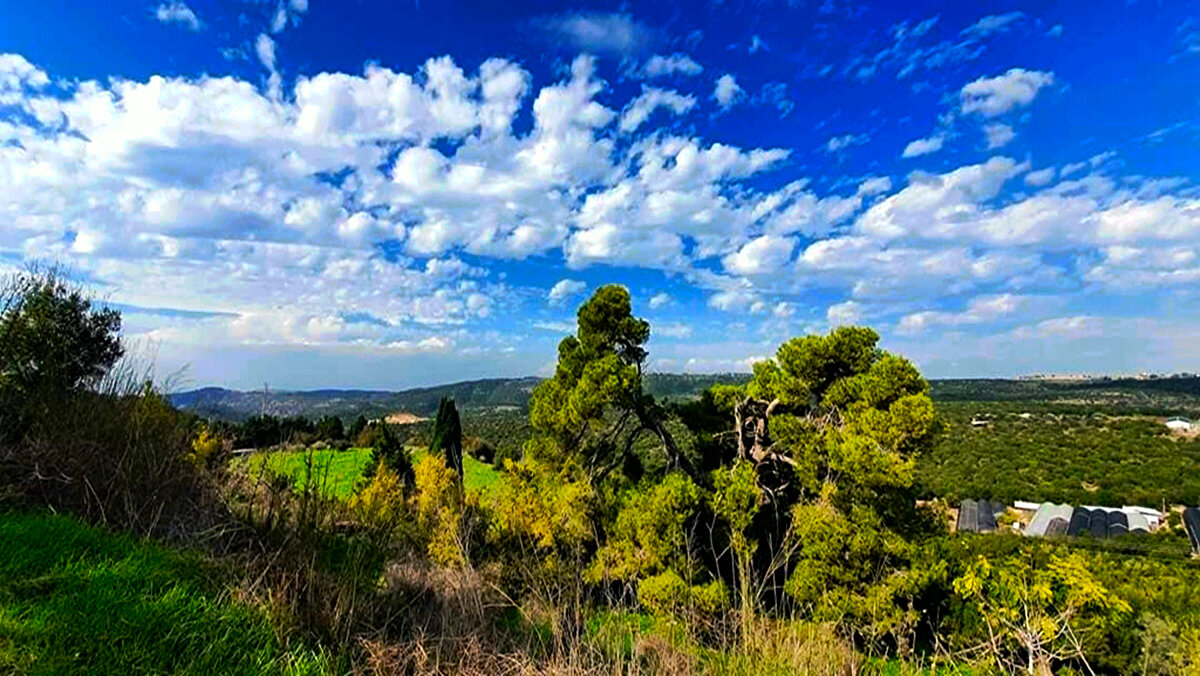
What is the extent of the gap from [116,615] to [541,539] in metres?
10.6

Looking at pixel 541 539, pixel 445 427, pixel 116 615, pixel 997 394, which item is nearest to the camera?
pixel 116 615

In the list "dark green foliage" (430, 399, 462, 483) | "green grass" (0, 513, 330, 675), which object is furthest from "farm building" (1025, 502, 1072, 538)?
"green grass" (0, 513, 330, 675)

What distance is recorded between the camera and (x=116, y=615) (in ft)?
9.93

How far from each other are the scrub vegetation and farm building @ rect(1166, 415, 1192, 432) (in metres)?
67.5

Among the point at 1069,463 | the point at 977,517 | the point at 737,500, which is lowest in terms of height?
the point at 977,517

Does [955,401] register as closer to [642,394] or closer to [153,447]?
[642,394]

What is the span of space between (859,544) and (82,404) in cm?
1261

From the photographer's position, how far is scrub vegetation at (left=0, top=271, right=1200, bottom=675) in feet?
10.4

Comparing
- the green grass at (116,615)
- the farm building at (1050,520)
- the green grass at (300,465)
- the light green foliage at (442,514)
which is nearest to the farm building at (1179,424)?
the farm building at (1050,520)

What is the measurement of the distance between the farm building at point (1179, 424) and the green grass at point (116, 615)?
89942mm

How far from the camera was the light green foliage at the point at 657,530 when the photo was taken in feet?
42.4

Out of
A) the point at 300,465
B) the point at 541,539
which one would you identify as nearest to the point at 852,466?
the point at 541,539

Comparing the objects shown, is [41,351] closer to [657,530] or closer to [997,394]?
[657,530]

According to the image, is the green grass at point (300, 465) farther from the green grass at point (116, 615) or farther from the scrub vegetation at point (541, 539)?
the green grass at point (116, 615)
